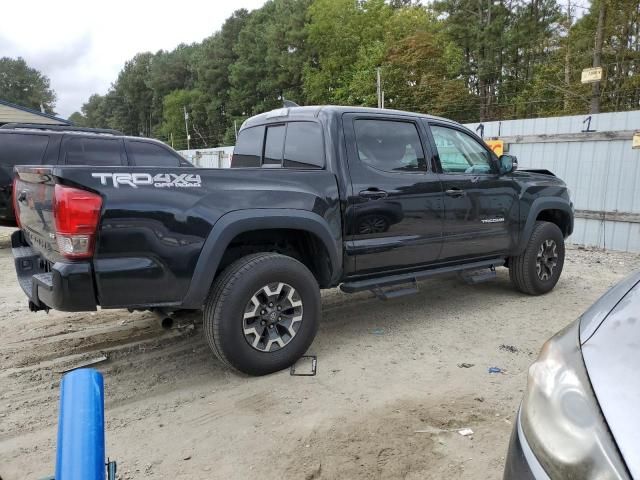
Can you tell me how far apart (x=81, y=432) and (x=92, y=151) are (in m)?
7.56

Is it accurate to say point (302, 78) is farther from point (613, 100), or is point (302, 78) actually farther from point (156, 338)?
point (156, 338)

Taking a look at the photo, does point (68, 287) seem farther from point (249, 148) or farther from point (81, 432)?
point (249, 148)

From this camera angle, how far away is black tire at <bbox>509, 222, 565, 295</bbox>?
5391mm

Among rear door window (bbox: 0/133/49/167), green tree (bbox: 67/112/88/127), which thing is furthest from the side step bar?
green tree (bbox: 67/112/88/127)

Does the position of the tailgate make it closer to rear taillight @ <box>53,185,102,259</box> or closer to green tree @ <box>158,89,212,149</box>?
rear taillight @ <box>53,185,102,259</box>

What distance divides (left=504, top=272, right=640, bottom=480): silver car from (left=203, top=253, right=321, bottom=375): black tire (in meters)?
2.13

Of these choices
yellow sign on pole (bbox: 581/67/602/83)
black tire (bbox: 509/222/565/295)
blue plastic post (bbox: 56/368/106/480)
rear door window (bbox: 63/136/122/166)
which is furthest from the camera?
yellow sign on pole (bbox: 581/67/602/83)

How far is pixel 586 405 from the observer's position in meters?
1.30

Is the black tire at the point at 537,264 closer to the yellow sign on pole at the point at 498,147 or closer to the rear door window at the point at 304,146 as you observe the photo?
the rear door window at the point at 304,146

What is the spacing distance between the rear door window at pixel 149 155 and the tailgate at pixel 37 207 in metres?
4.37

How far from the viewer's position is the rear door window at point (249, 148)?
477 cm

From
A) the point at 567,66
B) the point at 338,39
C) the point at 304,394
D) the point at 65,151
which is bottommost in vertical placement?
the point at 304,394

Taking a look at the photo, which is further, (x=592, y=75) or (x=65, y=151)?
(x=592, y=75)

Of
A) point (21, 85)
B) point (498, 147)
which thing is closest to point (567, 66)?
point (498, 147)
